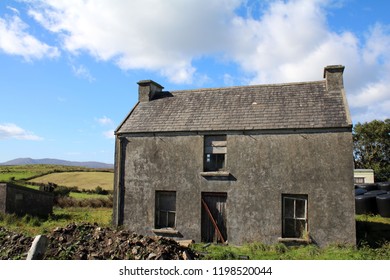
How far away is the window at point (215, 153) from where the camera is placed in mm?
15781

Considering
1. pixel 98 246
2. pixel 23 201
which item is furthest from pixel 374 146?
pixel 98 246

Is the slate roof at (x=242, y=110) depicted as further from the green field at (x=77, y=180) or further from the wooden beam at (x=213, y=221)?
the green field at (x=77, y=180)

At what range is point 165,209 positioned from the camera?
53.6ft

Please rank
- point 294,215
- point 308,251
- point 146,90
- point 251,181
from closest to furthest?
point 308,251, point 294,215, point 251,181, point 146,90

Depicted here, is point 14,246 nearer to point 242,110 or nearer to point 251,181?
point 251,181

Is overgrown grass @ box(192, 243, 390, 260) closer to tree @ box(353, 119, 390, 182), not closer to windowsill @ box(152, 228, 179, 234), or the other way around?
windowsill @ box(152, 228, 179, 234)

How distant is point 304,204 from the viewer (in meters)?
14.4

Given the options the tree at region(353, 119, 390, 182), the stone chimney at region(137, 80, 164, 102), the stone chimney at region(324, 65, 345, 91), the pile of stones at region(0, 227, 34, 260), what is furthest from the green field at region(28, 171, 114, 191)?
the tree at region(353, 119, 390, 182)

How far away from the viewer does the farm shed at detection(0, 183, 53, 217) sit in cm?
2041

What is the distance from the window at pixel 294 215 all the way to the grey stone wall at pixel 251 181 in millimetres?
272

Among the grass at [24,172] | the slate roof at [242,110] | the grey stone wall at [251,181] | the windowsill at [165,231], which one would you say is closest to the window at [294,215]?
the grey stone wall at [251,181]

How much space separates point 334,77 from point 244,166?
593cm

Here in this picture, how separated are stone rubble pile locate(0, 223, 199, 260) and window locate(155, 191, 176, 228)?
4.79 meters
